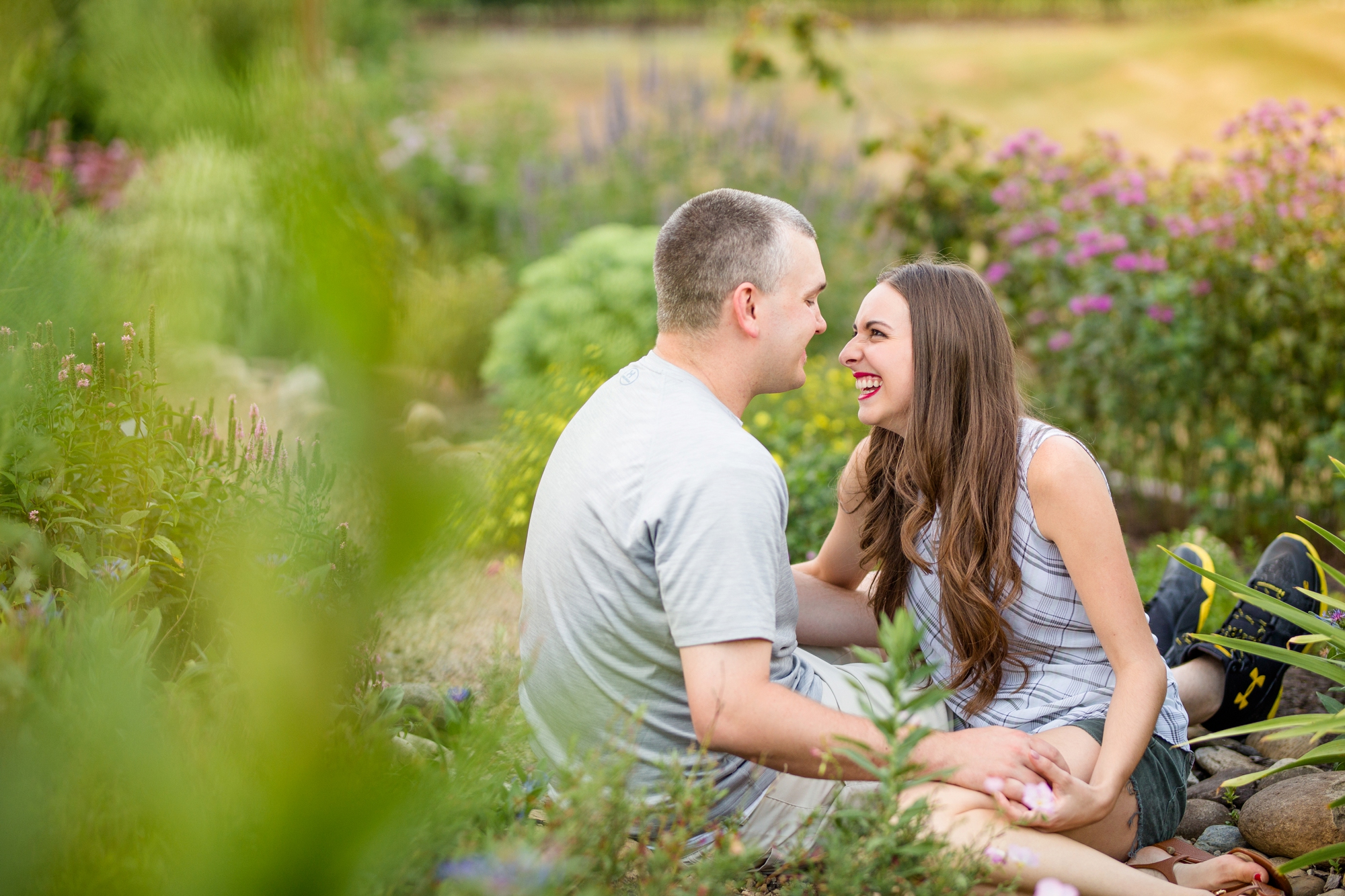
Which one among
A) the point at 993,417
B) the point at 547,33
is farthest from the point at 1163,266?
the point at 547,33

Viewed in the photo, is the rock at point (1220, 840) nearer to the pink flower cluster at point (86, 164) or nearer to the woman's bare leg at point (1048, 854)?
the woman's bare leg at point (1048, 854)

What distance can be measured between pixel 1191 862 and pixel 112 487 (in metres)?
2.47

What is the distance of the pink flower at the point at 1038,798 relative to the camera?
67.8 inches

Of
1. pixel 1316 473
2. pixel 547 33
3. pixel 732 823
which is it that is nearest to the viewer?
pixel 732 823

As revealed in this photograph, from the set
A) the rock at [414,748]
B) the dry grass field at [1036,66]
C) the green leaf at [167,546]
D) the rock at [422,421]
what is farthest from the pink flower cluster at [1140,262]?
the dry grass field at [1036,66]

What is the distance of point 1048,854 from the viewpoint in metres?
1.84

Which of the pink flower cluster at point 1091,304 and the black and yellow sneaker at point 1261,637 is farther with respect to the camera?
the pink flower cluster at point 1091,304

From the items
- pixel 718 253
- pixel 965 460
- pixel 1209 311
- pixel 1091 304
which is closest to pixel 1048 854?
pixel 965 460

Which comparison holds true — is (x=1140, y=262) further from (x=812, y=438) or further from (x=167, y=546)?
(x=167, y=546)

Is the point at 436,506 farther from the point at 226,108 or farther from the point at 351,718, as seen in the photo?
the point at 351,718

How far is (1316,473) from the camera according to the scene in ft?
14.0

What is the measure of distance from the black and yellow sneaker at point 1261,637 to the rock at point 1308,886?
64 cm

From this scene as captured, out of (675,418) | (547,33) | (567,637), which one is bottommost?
(567,637)

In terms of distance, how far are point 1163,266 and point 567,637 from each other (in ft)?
11.7
